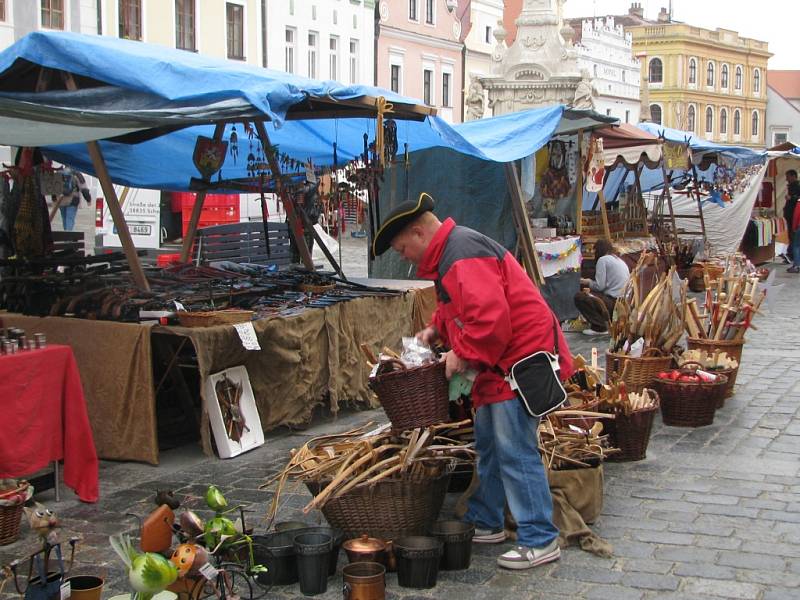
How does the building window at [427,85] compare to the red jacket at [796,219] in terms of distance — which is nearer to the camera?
the red jacket at [796,219]

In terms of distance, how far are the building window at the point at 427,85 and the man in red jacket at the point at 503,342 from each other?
40.6 m

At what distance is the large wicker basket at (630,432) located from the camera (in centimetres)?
668

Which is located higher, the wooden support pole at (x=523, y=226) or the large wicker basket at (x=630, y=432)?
the wooden support pole at (x=523, y=226)

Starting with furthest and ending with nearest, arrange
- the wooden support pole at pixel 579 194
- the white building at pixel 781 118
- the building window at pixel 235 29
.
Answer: the white building at pixel 781 118 < the building window at pixel 235 29 < the wooden support pole at pixel 579 194

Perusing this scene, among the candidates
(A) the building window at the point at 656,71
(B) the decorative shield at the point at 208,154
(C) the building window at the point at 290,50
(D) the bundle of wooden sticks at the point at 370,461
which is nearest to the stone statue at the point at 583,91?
(C) the building window at the point at 290,50

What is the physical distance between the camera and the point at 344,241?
2930 centimetres

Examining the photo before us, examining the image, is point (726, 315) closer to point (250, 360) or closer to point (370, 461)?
point (250, 360)

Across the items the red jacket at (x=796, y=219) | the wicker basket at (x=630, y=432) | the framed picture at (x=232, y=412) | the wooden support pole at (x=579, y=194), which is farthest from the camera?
the red jacket at (x=796, y=219)

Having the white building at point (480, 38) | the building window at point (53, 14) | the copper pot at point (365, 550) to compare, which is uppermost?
the white building at point (480, 38)

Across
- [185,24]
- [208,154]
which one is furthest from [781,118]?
Answer: [208,154]

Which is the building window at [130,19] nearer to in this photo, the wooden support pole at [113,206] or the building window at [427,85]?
the building window at [427,85]

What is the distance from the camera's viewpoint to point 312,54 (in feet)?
121

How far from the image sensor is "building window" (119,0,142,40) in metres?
28.8

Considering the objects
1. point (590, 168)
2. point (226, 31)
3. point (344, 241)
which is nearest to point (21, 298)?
point (590, 168)
